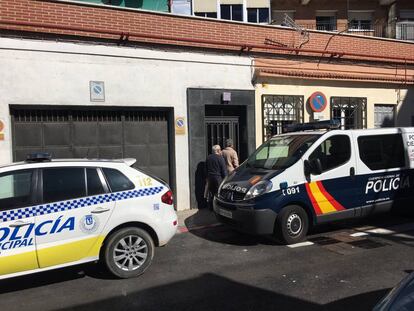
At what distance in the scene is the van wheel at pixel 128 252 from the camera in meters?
5.50

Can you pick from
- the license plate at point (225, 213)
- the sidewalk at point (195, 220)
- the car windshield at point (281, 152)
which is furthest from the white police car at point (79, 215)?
the sidewalk at point (195, 220)

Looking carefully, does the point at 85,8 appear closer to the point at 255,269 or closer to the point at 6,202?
the point at 6,202

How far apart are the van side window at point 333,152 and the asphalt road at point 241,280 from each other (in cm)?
A: 134

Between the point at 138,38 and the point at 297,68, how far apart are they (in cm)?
461

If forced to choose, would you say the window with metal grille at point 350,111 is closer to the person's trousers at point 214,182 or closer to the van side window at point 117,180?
the person's trousers at point 214,182

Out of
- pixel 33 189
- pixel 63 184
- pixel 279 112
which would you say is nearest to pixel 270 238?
pixel 63 184

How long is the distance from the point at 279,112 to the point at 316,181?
476 centimetres

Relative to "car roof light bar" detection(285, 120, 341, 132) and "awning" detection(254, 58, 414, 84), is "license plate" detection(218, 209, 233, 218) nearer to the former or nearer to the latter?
"car roof light bar" detection(285, 120, 341, 132)

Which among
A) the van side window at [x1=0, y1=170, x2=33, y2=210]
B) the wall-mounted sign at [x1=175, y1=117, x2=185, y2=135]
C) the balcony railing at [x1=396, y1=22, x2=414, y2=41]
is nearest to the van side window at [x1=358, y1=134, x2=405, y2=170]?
the wall-mounted sign at [x1=175, y1=117, x2=185, y2=135]

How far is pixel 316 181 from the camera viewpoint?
23.8ft

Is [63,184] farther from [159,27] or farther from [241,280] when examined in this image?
[159,27]

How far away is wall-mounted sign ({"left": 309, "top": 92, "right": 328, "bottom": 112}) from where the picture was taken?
11914mm

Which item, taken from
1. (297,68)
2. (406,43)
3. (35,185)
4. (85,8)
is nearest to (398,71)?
(406,43)

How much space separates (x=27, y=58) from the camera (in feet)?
27.9
